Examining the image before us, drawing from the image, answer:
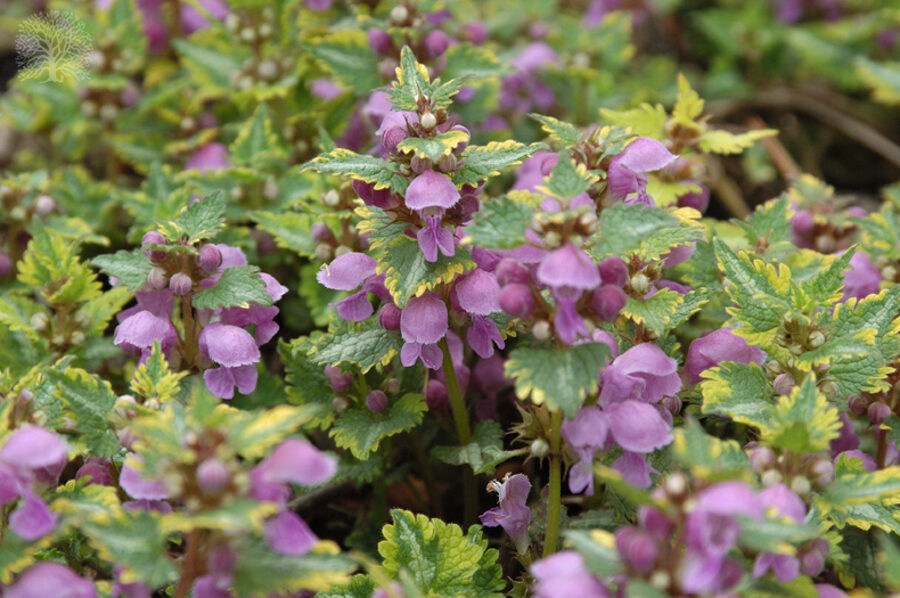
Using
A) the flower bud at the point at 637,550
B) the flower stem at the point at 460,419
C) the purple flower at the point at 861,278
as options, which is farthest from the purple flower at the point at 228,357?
the purple flower at the point at 861,278

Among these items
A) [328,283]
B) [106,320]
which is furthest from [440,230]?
[106,320]

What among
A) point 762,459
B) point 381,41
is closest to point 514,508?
point 762,459

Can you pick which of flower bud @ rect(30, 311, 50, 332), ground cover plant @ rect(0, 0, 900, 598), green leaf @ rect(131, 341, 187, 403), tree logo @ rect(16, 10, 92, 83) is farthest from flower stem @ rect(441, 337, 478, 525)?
tree logo @ rect(16, 10, 92, 83)

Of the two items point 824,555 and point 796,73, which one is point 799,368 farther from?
point 796,73

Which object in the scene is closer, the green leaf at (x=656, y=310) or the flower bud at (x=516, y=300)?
the flower bud at (x=516, y=300)

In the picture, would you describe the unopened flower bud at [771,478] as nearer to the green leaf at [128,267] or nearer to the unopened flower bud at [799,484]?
the unopened flower bud at [799,484]

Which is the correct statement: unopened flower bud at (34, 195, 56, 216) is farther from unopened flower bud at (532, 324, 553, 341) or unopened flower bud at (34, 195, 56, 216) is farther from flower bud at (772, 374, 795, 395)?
flower bud at (772, 374, 795, 395)
